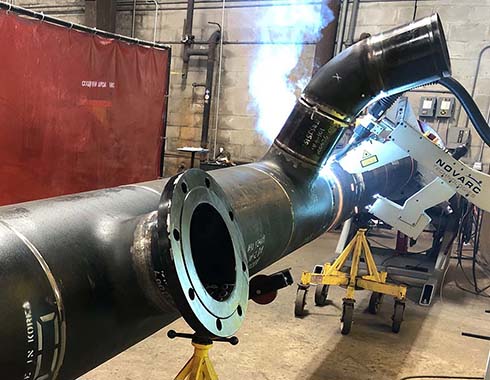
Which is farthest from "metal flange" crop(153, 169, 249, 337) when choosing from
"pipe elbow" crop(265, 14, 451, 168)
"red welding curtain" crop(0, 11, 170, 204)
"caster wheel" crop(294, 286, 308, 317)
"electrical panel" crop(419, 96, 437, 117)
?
"electrical panel" crop(419, 96, 437, 117)

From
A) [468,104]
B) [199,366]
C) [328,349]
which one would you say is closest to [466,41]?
[468,104]

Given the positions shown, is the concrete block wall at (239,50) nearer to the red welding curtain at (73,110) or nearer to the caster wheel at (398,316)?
the red welding curtain at (73,110)

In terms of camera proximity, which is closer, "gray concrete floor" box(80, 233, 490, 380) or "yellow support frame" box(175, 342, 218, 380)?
"yellow support frame" box(175, 342, 218, 380)

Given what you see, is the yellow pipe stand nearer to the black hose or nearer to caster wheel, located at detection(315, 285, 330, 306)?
caster wheel, located at detection(315, 285, 330, 306)

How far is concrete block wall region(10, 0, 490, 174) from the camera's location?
4.28m

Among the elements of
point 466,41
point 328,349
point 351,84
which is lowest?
point 328,349

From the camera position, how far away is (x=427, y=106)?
441cm

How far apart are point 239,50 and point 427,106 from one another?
82.6 inches

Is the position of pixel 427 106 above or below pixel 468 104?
above

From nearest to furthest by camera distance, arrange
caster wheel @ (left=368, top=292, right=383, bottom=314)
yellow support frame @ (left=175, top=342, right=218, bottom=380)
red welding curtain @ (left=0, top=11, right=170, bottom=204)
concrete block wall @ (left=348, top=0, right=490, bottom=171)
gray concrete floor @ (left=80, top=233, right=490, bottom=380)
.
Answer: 1. yellow support frame @ (left=175, top=342, right=218, bottom=380)
2. gray concrete floor @ (left=80, top=233, right=490, bottom=380)
3. caster wheel @ (left=368, top=292, right=383, bottom=314)
4. red welding curtain @ (left=0, top=11, right=170, bottom=204)
5. concrete block wall @ (left=348, top=0, right=490, bottom=171)

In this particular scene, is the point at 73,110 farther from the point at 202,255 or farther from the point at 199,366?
the point at 202,255

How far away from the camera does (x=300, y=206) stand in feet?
4.44

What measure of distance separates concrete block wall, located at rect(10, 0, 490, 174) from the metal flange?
410cm

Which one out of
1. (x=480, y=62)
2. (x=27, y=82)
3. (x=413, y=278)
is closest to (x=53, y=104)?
(x=27, y=82)
